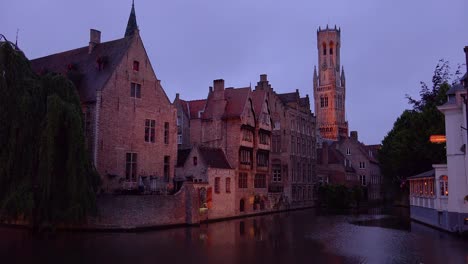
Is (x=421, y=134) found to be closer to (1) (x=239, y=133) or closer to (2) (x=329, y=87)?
(1) (x=239, y=133)

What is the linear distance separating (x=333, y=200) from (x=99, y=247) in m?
40.9

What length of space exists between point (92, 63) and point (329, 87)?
4261 inches

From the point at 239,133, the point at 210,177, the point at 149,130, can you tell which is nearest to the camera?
the point at 149,130

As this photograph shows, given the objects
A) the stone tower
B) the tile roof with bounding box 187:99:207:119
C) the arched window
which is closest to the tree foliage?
the arched window

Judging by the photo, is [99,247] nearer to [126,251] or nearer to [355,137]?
[126,251]

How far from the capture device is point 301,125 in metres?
63.4

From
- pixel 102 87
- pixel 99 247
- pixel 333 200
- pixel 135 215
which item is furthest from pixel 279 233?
pixel 333 200

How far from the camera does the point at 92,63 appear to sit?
3959cm

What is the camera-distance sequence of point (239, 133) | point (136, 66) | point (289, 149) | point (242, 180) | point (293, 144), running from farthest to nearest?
1. point (293, 144)
2. point (289, 149)
3. point (242, 180)
4. point (239, 133)
5. point (136, 66)

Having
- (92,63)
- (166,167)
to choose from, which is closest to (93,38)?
(92,63)

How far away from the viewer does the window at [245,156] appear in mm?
46822

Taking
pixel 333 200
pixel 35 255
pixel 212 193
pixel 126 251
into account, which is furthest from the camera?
pixel 333 200

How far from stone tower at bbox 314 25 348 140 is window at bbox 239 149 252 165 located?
8637 centimetres

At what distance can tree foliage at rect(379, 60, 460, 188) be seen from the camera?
1710 inches
